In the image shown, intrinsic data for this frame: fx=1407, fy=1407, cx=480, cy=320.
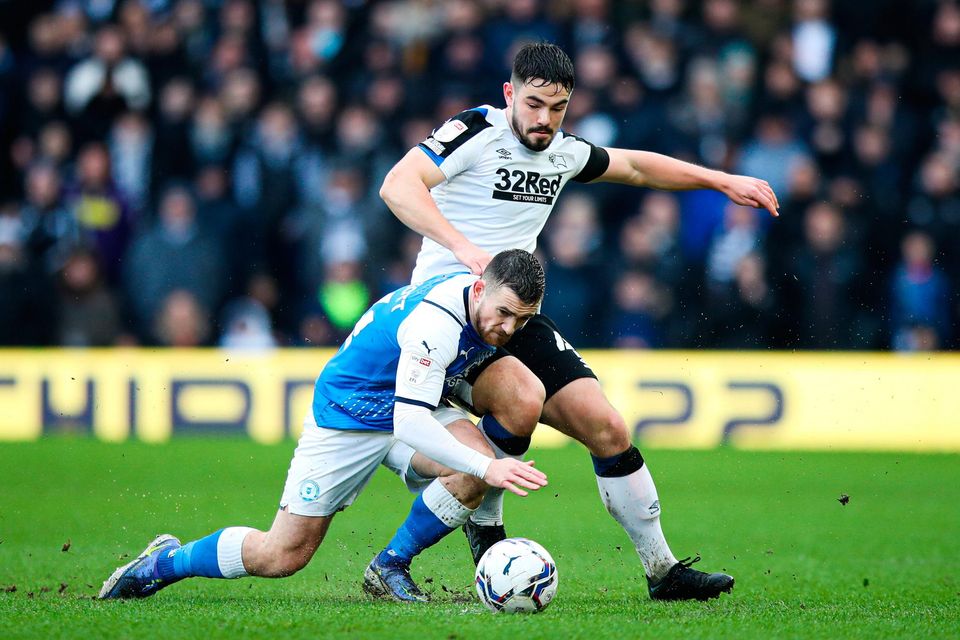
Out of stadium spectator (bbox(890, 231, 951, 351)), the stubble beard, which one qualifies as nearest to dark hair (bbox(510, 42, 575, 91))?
the stubble beard

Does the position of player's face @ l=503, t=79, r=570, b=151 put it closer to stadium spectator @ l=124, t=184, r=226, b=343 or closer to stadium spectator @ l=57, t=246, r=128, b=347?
stadium spectator @ l=124, t=184, r=226, b=343

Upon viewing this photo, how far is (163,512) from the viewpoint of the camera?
9102 millimetres

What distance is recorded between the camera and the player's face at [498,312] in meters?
5.47

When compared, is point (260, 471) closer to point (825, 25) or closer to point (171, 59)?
point (171, 59)

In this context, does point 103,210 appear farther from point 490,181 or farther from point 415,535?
point 415,535

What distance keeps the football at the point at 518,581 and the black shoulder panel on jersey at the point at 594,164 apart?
6.32ft

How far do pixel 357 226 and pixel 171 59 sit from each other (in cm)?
301

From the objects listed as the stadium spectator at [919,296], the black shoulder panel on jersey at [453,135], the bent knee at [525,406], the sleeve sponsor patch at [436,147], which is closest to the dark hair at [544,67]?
the black shoulder panel on jersey at [453,135]

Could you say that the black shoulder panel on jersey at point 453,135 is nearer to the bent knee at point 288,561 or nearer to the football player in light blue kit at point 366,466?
the football player in light blue kit at point 366,466

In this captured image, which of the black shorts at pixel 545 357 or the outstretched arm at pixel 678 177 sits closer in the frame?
the black shorts at pixel 545 357

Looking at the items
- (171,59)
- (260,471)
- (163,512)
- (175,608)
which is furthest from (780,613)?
(171,59)

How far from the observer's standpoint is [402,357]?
5.55 m

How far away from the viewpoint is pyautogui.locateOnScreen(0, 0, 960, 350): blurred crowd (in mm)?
12805

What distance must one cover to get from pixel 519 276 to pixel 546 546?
2.83m
